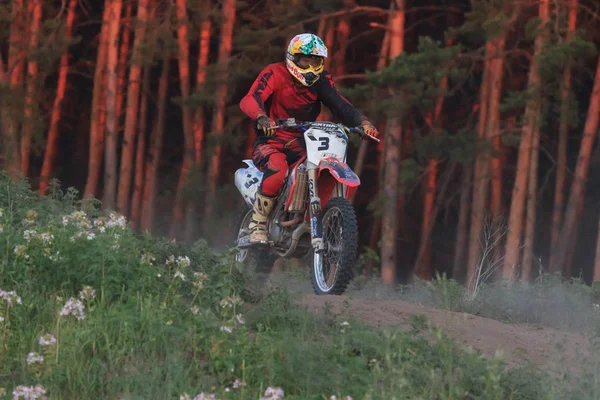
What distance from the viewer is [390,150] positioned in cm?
2514

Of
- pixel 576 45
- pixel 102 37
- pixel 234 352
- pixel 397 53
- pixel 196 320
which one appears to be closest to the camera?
pixel 234 352

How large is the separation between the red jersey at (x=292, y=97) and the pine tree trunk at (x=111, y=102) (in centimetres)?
1949

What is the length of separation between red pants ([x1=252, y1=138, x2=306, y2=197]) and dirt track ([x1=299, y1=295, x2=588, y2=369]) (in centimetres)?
160

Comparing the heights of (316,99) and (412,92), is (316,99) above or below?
below

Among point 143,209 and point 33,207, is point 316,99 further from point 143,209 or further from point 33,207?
point 143,209

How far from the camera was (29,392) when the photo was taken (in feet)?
19.8

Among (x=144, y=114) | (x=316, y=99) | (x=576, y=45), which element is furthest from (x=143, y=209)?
(x=316, y=99)

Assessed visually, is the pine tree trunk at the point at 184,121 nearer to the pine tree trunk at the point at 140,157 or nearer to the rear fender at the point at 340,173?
the pine tree trunk at the point at 140,157

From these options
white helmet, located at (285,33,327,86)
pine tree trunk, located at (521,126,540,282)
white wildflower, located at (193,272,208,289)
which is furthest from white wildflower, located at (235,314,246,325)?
pine tree trunk, located at (521,126,540,282)

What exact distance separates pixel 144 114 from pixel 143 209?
2.91m

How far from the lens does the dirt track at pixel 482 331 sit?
731cm

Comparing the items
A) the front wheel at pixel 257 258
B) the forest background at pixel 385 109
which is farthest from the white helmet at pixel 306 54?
the forest background at pixel 385 109

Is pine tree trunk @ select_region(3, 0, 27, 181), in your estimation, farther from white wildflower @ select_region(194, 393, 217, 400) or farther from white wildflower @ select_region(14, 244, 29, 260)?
white wildflower @ select_region(194, 393, 217, 400)

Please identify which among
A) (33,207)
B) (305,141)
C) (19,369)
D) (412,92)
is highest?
(412,92)
